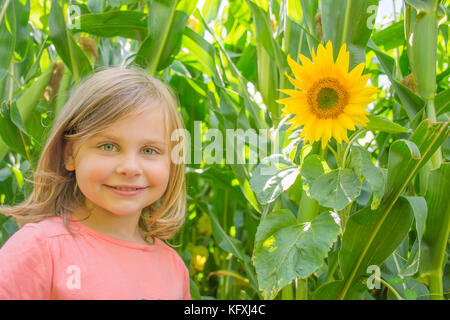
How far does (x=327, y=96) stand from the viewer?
88 cm

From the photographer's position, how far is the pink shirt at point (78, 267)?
2.44ft

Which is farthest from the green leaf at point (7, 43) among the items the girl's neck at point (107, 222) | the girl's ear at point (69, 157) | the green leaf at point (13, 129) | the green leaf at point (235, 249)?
the green leaf at point (235, 249)

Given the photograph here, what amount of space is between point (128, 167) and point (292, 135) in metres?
0.35

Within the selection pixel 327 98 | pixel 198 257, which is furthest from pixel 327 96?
pixel 198 257

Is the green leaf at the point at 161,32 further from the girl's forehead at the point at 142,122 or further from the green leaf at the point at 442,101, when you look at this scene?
the green leaf at the point at 442,101

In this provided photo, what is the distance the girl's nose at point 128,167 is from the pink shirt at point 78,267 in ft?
0.48

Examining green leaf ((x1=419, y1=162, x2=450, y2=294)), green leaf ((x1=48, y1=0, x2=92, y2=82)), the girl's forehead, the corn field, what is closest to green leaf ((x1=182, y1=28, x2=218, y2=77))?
the corn field

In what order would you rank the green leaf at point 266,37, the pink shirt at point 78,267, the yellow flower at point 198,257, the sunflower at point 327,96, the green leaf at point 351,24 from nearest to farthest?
the pink shirt at point 78,267, the sunflower at point 327,96, the green leaf at point 351,24, the green leaf at point 266,37, the yellow flower at point 198,257

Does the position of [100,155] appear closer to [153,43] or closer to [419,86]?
[153,43]

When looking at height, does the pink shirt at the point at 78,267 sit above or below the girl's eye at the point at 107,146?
below

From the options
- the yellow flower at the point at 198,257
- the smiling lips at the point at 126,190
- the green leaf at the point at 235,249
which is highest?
the smiling lips at the point at 126,190

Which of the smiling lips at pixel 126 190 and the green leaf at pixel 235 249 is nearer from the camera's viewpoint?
the smiling lips at pixel 126 190

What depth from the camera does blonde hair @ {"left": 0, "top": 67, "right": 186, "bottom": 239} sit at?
0.88 metres

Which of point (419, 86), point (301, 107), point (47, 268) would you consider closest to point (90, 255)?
point (47, 268)
